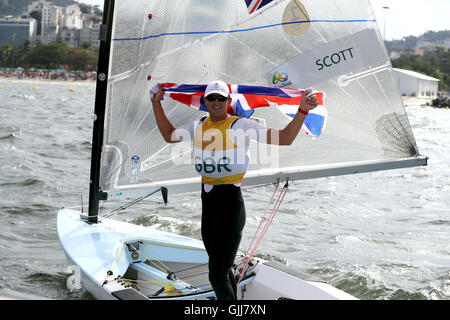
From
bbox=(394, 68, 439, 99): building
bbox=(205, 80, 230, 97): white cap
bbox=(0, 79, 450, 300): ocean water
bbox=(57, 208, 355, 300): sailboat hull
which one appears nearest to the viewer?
bbox=(205, 80, 230, 97): white cap

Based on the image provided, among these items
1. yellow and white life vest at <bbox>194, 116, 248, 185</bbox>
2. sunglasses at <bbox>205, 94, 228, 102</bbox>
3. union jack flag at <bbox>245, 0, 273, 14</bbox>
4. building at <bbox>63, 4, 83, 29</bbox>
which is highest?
building at <bbox>63, 4, 83, 29</bbox>

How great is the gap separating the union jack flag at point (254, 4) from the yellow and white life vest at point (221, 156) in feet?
3.91

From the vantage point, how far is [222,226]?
2713 mm

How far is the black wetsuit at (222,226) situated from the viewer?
8.91ft

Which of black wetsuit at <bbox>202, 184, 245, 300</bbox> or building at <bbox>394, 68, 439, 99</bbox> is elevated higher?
building at <bbox>394, 68, 439, 99</bbox>

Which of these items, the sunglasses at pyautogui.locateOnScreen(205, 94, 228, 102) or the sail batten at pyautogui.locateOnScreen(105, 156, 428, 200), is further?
the sail batten at pyautogui.locateOnScreen(105, 156, 428, 200)

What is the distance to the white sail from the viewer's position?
3695mm

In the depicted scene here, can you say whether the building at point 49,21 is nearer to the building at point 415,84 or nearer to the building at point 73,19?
the building at point 73,19

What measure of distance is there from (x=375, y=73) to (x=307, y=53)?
485 millimetres

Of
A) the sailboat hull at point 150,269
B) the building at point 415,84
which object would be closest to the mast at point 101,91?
the sailboat hull at point 150,269

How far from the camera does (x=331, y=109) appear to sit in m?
3.75

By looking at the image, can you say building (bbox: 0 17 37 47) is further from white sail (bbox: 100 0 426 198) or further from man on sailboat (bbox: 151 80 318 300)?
man on sailboat (bbox: 151 80 318 300)

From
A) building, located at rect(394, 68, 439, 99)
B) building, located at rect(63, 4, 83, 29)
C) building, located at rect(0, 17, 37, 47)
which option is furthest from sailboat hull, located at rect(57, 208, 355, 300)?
building, located at rect(63, 4, 83, 29)

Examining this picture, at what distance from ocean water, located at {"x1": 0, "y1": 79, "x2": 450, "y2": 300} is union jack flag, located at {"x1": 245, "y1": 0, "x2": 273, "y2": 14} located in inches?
59.9
